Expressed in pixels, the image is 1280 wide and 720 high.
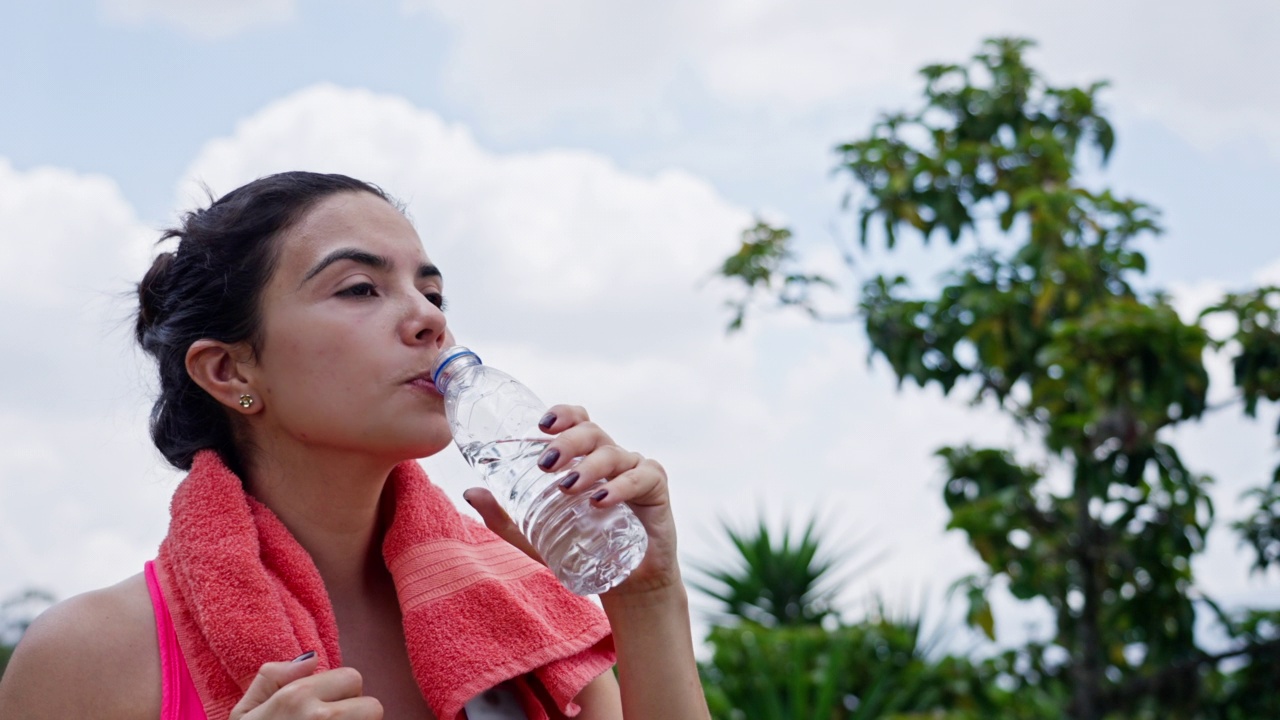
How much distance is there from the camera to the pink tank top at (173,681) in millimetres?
1583

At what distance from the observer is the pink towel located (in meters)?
1.58

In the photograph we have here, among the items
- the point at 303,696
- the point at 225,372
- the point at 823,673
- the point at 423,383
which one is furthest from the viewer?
the point at 823,673

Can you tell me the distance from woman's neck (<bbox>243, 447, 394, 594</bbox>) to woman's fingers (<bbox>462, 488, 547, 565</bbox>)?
13cm

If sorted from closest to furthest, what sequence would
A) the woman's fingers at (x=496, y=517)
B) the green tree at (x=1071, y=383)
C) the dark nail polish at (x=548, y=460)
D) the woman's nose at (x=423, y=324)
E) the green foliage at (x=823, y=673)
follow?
the dark nail polish at (x=548, y=460), the woman's nose at (x=423, y=324), the woman's fingers at (x=496, y=517), the green tree at (x=1071, y=383), the green foliage at (x=823, y=673)

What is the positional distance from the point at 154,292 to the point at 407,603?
63cm

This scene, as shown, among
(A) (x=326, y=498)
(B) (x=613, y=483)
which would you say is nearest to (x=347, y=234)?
(A) (x=326, y=498)

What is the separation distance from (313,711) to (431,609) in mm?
426

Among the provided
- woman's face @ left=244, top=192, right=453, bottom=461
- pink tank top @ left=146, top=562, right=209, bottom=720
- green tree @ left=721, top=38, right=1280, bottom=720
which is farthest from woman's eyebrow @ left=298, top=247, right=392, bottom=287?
green tree @ left=721, top=38, right=1280, bottom=720

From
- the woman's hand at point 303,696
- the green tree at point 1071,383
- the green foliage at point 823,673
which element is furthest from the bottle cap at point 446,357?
the green foliage at point 823,673

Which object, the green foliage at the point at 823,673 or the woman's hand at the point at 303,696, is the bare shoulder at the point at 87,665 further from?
the green foliage at the point at 823,673

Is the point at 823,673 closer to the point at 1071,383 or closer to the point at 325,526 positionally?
the point at 1071,383

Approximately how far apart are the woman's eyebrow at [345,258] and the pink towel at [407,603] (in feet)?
1.02

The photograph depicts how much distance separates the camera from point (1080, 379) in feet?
12.8

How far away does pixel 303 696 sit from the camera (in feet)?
4.45
